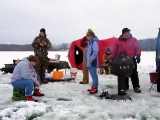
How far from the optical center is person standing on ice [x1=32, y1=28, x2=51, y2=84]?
7.81 metres


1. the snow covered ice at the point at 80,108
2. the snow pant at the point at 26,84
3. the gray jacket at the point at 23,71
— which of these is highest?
the gray jacket at the point at 23,71

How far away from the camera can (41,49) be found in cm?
791

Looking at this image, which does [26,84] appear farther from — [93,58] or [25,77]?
[93,58]

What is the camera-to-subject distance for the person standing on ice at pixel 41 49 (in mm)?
7809

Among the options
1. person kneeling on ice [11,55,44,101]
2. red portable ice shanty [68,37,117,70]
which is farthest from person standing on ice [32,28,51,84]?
red portable ice shanty [68,37,117,70]

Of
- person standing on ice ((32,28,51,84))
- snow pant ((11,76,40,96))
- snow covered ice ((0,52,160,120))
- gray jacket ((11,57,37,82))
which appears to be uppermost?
person standing on ice ((32,28,51,84))

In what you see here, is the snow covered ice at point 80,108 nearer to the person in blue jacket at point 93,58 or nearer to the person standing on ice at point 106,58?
the person in blue jacket at point 93,58

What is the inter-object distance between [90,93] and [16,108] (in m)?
2.14

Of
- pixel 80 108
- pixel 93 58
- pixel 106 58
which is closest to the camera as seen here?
pixel 80 108

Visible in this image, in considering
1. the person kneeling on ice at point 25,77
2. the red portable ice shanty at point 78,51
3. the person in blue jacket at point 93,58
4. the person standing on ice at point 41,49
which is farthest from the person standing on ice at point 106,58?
the person kneeling on ice at point 25,77

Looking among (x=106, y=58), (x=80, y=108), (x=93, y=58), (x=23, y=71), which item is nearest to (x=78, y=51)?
(x=106, y=58)

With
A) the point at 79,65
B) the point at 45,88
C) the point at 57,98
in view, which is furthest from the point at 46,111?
the point at 79,65

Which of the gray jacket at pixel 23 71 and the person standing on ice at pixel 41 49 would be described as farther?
the person standing on ice at pixel 41 49

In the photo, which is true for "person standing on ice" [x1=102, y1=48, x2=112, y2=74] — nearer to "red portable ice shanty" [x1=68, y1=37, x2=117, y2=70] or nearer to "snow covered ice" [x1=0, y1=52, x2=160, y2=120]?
"red portable ice shanty" [x1=68, y1=37, x2=117, y2=70]
